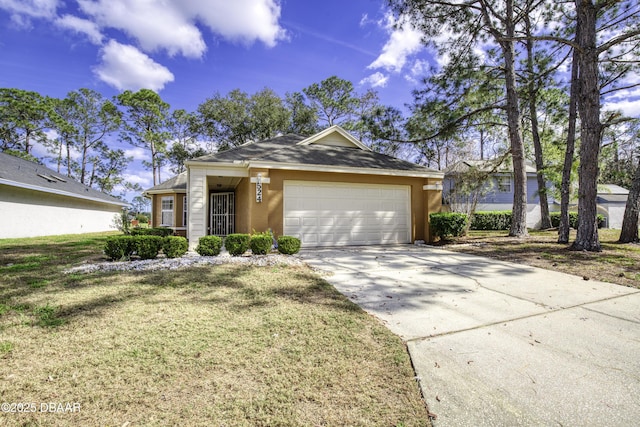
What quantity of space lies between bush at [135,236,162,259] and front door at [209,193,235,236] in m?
8.50

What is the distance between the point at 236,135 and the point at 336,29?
1880 cm

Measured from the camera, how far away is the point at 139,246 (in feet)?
21.4

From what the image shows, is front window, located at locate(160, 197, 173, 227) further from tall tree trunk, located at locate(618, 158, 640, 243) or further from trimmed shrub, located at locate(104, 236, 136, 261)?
tall tree trunk, located at locate(618, 158, 640, 243)

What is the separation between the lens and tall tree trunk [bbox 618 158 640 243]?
335 inches

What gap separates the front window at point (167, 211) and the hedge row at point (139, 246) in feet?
34.0

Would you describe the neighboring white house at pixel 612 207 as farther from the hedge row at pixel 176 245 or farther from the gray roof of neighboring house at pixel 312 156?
the hedge row at pixel 176 245

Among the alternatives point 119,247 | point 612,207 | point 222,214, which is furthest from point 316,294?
point 612,207

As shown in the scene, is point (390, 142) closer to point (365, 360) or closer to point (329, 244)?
point (329, 244)

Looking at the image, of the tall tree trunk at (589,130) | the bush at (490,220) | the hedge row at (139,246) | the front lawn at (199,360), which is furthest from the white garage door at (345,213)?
the bush at (490,220)

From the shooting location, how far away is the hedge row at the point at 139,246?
6496 millimetres

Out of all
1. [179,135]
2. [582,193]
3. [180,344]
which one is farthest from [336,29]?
[179,135]

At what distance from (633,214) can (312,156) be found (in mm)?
10073

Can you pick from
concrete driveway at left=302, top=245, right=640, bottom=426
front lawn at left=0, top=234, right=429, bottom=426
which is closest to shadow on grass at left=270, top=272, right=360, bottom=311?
front lawn at left=0, top=234, right=429, bottom=426

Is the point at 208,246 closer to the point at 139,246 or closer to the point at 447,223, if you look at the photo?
the point at 139,246
